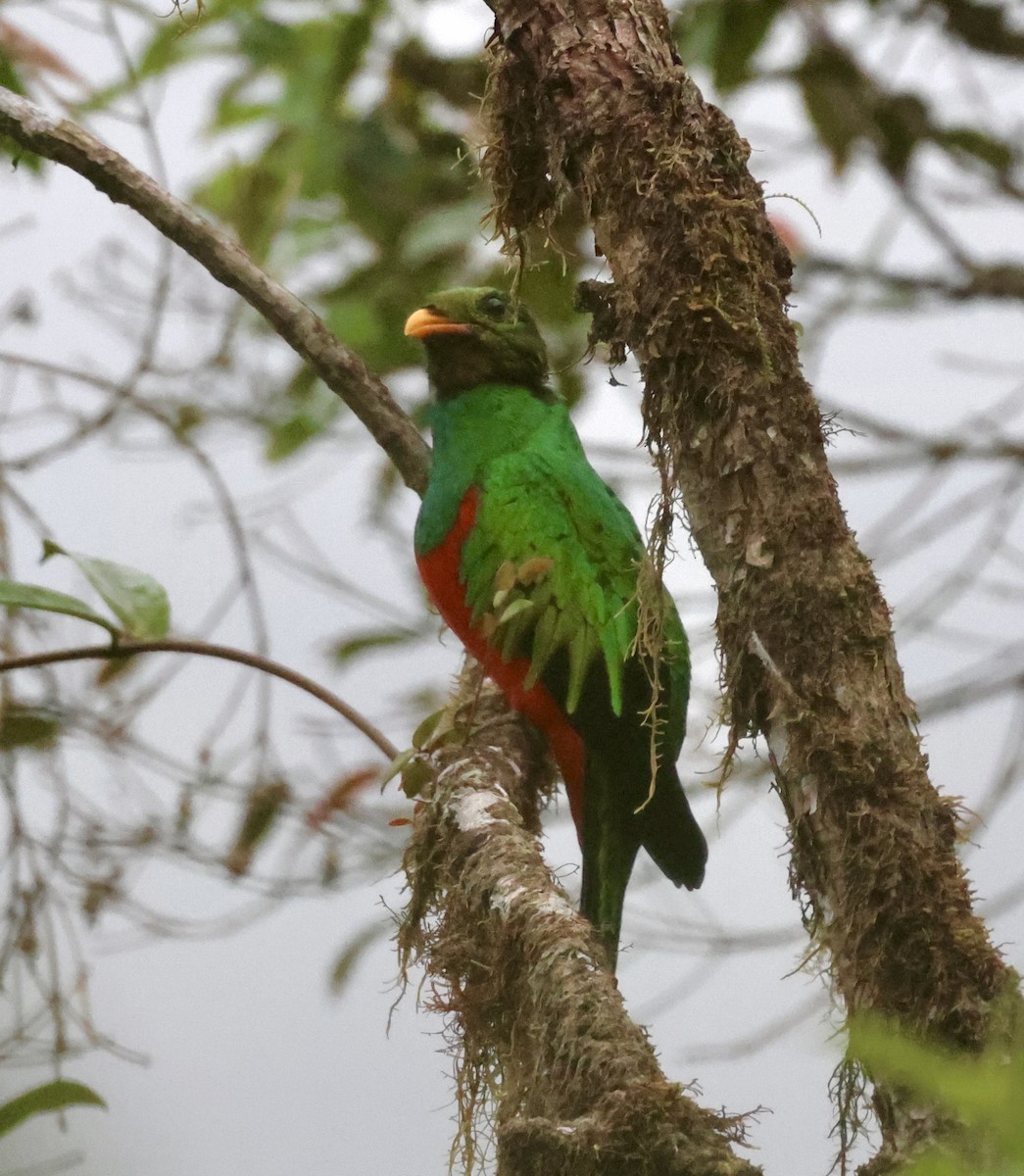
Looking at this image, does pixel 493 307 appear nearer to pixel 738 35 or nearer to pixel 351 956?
pixel 738 35

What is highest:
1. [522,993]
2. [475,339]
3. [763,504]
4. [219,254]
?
[475,339]

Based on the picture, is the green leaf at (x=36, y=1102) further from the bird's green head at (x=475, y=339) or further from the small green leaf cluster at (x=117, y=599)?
the bird's green head at (x=475, y=339)

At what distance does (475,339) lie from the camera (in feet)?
9.42

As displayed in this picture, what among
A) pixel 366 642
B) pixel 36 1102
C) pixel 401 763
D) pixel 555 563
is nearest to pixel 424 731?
pixel 401 763

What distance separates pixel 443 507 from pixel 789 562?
1.26 meters

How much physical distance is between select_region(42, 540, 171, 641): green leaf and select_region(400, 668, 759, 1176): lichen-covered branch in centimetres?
51

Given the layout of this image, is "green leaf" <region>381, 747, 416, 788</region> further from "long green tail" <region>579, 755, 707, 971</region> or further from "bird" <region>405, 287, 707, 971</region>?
"long green tail" <region>579, 755, 707, 971</region>

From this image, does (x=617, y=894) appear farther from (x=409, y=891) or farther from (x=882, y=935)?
(x=882, y=935)

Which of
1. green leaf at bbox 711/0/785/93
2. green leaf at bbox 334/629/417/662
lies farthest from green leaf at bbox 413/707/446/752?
green leaf at bbox 711/0/785/93

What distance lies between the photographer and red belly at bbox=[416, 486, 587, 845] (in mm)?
2451

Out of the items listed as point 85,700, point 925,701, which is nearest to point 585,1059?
point 925,701

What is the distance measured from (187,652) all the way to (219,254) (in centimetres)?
63

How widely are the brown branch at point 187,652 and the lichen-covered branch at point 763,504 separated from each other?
0.94m

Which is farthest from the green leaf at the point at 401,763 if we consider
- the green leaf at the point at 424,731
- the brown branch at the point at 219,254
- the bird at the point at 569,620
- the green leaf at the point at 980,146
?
the green leaf at the point at 980,146
